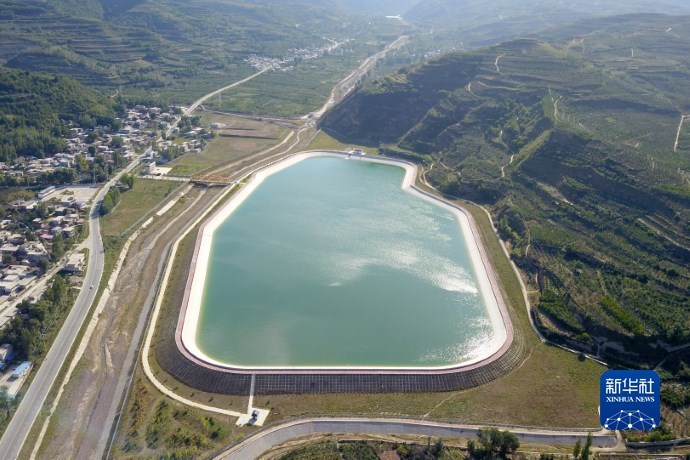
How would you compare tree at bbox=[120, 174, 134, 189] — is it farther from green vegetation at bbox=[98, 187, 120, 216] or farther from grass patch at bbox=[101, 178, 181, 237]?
green vegetation at bbox=[98, 187, 120, 216]

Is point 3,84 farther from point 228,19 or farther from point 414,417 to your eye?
point 228,19

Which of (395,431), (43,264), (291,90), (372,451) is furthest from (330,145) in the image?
(372,451)

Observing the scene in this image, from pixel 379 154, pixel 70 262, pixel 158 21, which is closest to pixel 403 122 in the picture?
pixel 379 154

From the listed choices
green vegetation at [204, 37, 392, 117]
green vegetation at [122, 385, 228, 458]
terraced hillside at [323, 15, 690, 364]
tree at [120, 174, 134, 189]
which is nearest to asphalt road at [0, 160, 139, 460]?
green vegetation at [122, 385, 228, 458]

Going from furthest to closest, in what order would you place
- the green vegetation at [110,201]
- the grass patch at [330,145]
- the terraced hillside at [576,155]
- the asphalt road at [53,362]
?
1. the grass patch at [330,145]
2. the green vegetation at [110,201]
3. the terraced hillside at [576,155]
4. the asphalt road at [53,362]

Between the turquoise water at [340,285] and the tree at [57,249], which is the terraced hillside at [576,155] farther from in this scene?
the tree at [57,249]

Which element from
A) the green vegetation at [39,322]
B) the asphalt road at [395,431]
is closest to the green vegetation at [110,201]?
the green vegetation at [39,322]

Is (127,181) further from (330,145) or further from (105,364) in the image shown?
(105,364)
